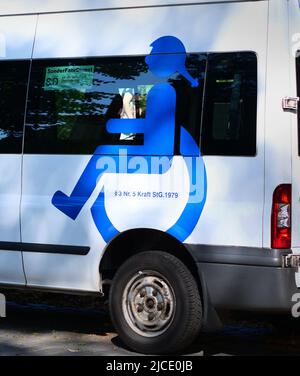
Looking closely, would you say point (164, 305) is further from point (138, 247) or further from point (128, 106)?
point (128, 106)

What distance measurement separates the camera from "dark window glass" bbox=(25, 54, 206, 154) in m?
6.42

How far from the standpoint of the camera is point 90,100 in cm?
680

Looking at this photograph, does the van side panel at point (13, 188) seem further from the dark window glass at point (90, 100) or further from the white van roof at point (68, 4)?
the dark window glass at point (90, 100)

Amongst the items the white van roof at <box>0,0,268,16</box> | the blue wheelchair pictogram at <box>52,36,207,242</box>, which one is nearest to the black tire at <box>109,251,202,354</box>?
the blue wheelchair pictogram at <box>52,36,207,242</box>

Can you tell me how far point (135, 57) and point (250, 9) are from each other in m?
1.05

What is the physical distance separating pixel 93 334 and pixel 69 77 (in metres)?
2.46

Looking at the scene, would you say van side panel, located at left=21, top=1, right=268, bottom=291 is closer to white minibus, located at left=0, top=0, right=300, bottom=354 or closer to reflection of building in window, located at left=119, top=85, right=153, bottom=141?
white minibus, located at left=0, top=0, right=300, bottom=354

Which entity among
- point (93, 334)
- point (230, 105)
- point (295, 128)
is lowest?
point (93, 334)

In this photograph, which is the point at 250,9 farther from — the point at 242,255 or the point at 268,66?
the point at 242,255

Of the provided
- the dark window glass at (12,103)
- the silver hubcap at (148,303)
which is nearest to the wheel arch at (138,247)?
the silver hubcap at (148,303)

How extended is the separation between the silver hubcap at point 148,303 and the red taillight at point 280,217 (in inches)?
39.0

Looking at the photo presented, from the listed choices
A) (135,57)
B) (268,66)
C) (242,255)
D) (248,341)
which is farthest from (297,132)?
(248,341)

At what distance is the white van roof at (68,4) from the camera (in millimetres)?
6598

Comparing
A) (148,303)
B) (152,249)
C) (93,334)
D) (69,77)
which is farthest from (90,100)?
(93,334)
